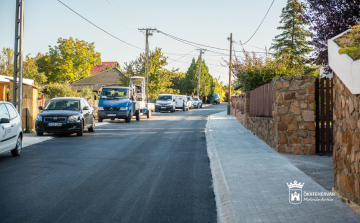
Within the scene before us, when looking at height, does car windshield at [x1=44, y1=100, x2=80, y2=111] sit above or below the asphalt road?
above

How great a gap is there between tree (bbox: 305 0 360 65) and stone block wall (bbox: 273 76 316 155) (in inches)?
167

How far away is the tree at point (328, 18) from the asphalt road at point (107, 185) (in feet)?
21.0

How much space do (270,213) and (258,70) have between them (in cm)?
1395

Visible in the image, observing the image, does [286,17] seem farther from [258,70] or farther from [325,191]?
[325,191]

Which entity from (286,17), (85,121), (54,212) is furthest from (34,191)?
(286,17)

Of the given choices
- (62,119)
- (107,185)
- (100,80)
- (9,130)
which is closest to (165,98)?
(62,119)

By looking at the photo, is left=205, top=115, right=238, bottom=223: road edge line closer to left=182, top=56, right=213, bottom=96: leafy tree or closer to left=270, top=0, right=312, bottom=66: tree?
left=270, top=0, right=312, bottom=66: tree

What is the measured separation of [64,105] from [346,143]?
43.7 ft

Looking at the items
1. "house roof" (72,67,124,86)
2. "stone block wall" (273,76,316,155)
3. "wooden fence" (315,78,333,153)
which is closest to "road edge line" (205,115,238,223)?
"stone block wall" (273,76,316,155)

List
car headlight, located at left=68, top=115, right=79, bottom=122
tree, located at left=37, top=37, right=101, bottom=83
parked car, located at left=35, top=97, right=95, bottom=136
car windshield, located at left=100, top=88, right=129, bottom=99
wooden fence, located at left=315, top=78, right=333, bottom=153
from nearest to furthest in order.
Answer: wooden fence, located at left=315, top=78, right=333, bottom=153, parked car, located at left=35, top=97, right=95, bottom=136, car headlight, located at left=68, top=115, right=79, bottom=122, car windshield, located at left=100, top=88, right=129, bottom=99, tree, located at left=37, top=37, right=101, bottom=83

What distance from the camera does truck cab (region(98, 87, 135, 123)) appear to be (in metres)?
23.1

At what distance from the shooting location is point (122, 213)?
16.4 feet

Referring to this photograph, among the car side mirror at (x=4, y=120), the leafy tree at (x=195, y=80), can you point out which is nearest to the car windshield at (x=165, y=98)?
the car side mirror at (x=4, y=120)

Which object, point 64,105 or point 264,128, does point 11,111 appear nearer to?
point 64,105
